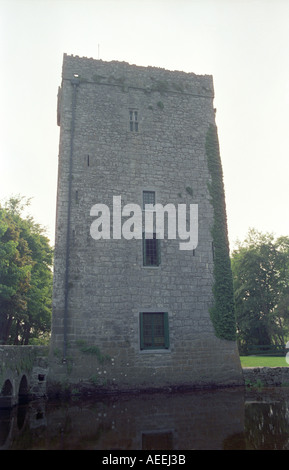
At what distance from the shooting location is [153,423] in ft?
28.8

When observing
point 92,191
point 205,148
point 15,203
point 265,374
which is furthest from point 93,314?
point 15,203

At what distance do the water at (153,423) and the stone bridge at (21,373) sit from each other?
22.4 inches

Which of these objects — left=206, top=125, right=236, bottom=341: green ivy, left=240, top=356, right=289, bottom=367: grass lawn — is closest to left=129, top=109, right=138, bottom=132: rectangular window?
left=206, top=125, right=236, bottom=341: green ivy

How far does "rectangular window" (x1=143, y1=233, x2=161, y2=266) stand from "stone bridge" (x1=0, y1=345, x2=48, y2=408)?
225 inches

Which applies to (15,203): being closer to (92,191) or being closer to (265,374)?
(92,191)

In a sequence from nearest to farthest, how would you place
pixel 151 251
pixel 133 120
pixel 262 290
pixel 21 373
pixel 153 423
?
pixel 153 423, pixel 21 373, pixel 151 251, pixel 133 120, pixel 262 290

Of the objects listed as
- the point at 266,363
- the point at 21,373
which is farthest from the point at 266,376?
the point at 21,373

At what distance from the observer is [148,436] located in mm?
7516

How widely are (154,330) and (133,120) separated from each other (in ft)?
33.8

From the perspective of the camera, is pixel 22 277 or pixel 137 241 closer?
pixel 137 241

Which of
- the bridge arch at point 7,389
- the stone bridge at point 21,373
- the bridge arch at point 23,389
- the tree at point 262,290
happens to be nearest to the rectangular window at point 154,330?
the stone bridge at point 21,373

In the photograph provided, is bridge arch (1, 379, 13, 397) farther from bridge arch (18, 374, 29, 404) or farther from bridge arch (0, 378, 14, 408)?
bridge arch (18, 374, 29, 404)

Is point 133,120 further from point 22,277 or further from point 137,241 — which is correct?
point 22,277

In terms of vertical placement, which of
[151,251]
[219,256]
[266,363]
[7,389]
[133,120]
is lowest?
[266,363]
